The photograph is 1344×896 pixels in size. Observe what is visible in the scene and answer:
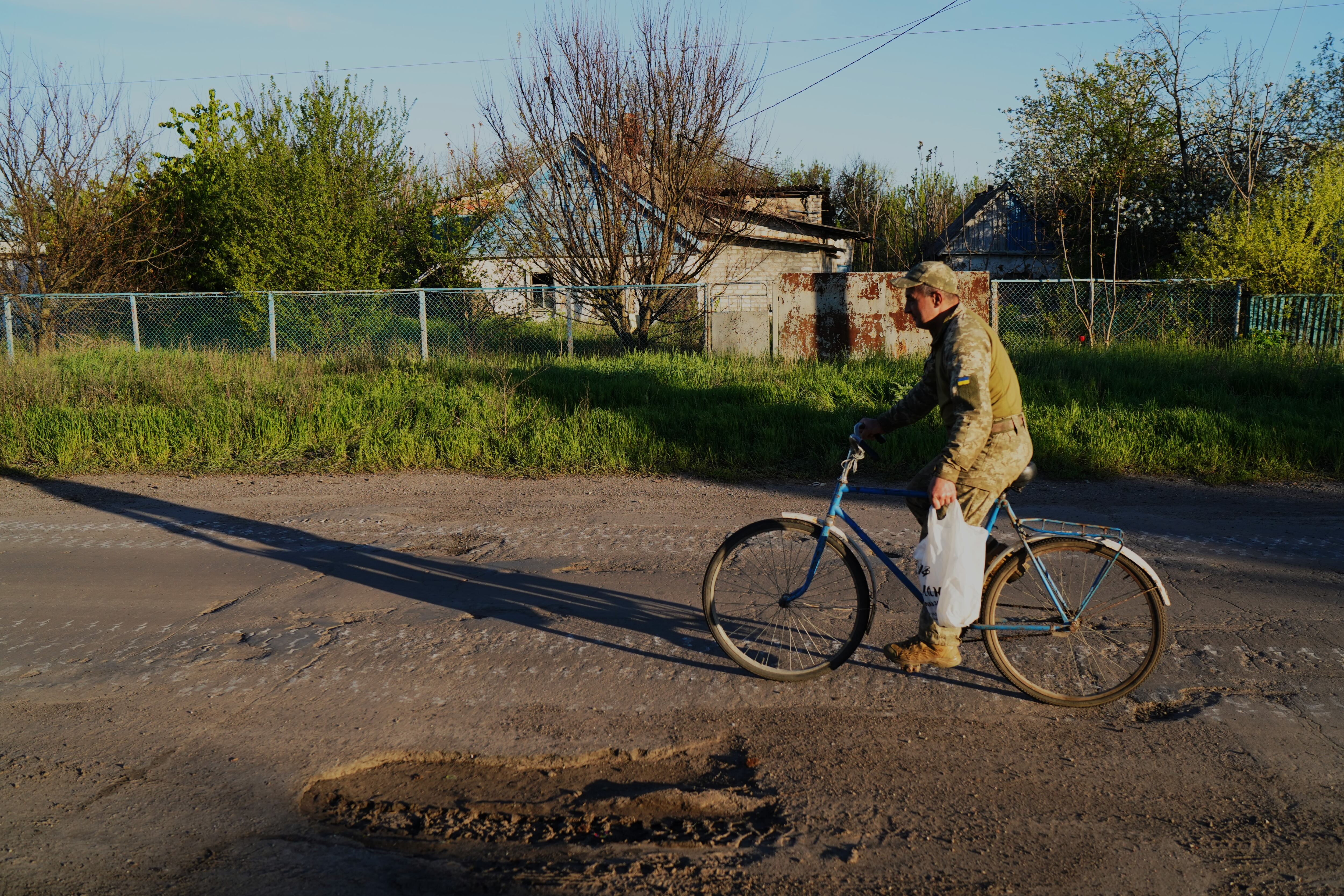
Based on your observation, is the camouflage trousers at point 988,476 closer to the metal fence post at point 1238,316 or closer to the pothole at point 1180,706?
the pothole at point 1180,706

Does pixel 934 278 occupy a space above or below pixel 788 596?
above

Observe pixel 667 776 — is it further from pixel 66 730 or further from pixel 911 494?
pixel 66 730

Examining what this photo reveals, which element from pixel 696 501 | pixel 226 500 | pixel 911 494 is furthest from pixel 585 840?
pixel 226 500

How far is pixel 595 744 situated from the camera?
3645 millimetres

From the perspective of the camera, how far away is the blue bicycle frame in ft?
13.0

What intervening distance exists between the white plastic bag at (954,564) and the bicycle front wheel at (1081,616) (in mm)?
162

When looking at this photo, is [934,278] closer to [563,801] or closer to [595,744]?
[595,744]

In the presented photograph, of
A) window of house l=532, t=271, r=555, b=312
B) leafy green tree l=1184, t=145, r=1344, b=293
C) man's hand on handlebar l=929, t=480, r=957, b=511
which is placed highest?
leafy green tree l=1184, t=145, r=1344, b=293

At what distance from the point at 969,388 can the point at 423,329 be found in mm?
13296

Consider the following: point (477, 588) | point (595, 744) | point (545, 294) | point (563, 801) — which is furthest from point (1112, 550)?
point (545, 294)

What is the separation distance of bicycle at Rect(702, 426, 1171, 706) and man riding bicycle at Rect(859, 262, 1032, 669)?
4.7 inches

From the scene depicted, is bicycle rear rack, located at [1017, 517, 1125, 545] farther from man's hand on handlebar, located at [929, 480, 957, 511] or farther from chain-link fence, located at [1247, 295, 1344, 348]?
chain-link fence, located at [1247, 295, 1344, 348]

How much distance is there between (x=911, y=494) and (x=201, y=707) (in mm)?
3353

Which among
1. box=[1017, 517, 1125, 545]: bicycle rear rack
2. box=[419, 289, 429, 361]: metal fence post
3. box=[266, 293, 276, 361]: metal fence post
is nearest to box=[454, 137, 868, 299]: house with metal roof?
box=[419, 289, 429, 361]: metal fence post
